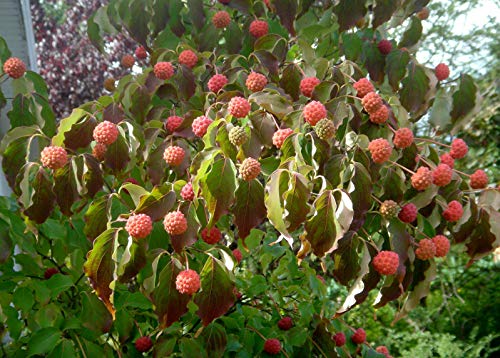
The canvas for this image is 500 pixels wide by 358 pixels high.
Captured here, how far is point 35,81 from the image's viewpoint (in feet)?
5.81

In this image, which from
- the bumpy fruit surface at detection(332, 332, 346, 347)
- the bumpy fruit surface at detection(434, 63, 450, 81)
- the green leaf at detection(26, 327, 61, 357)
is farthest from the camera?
the bumpy fruit surface at detection(332, 332, 346, 347)

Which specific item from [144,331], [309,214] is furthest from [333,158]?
[144,331]

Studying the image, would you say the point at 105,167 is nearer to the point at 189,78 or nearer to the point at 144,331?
the point at 189,78

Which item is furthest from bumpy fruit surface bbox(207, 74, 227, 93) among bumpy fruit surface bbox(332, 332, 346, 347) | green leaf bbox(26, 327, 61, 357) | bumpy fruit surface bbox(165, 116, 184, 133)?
bumpy fruit surface bbox(332, 332, 346, 347)

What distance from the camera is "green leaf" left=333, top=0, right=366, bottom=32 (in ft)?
5.90

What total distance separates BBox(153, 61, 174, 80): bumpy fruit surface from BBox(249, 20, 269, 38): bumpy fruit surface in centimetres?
27

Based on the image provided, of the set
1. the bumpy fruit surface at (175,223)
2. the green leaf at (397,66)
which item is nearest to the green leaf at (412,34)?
the green leaf at (397,66)

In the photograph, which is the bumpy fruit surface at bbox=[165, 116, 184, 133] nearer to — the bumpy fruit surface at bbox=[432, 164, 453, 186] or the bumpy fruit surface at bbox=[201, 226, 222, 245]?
the bumpy fruit surface at bbox=[201, 226, 222, 245]

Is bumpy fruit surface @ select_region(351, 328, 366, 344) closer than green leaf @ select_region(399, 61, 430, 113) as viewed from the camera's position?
No

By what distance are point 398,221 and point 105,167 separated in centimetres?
65

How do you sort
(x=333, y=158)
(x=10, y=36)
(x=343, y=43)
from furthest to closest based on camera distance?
(x=10, y=36)
(x=343, y=43)
(x=333, y=158)

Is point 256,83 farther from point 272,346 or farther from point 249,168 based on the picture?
point 272,346

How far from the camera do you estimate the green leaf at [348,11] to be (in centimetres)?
180

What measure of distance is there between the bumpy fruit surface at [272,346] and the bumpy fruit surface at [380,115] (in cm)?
69
